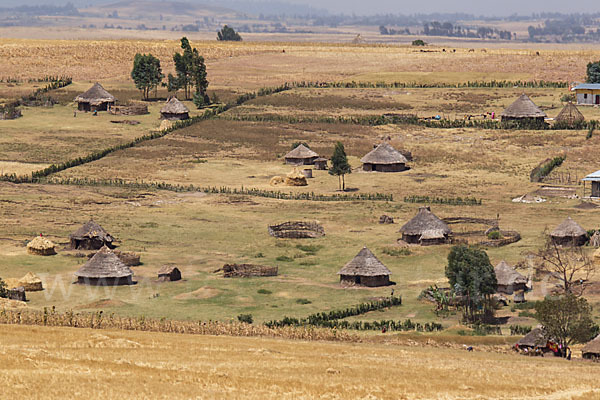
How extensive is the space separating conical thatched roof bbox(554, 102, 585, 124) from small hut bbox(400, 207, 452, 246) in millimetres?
46064

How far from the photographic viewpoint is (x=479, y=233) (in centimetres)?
6981

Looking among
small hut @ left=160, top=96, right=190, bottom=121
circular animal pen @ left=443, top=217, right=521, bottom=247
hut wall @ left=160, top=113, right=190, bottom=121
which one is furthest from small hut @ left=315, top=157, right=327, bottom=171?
hut wall @ left=160, top=113, right=190, bottom=121

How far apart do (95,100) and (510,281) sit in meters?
78.2

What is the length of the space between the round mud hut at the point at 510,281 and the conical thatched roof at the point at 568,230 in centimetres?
903

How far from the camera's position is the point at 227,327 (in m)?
46.7

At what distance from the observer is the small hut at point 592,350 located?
43.7 meters

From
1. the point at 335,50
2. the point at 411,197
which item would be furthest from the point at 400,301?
the point at 335,50

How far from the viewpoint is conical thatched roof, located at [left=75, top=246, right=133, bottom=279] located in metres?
58.3

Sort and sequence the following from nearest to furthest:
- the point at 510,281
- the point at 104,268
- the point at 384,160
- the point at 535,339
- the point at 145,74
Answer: the point at 535,339
the point at 510,281
the point at 104,268
the point at 384,160
the point at 145,74

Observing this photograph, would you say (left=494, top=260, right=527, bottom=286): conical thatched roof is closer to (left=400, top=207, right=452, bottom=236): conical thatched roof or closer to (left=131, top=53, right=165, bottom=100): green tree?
(left=400, top=207, right=452, bottom=236): conical thatched roof

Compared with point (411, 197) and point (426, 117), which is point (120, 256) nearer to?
point (411, 197)

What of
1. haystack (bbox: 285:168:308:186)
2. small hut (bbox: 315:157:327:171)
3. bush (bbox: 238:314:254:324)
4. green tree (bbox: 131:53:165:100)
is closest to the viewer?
bush (bbox: 238:314:254:324)

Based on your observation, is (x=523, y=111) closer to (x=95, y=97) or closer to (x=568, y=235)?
(x=95, y=97)

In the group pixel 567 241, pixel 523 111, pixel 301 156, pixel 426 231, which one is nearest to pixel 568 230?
pixel 567 241
